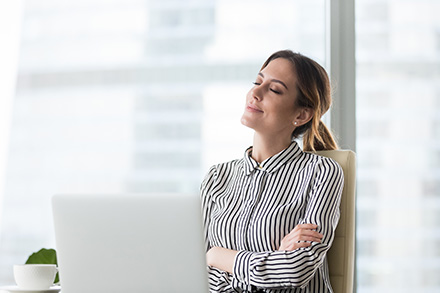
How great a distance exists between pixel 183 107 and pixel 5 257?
103cm

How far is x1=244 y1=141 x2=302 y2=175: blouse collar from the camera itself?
1841mm

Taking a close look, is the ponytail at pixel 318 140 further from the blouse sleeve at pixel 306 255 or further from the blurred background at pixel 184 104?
the blurred background at pixel 184 104

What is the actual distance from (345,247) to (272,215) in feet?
0.79

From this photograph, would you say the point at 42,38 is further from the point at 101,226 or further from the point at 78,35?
the point at 101,226

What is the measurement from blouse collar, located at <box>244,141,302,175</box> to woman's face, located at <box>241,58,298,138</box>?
9 centimetres

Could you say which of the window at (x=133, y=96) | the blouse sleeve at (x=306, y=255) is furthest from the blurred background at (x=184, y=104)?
the blouse sleeve at (x=306, y=255)

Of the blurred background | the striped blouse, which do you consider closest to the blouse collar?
the striped blouse

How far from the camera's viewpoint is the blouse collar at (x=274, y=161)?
1.84 m

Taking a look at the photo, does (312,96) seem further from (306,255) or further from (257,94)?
(306,255)

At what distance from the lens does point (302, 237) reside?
1.60m

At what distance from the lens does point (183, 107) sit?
2.45 m

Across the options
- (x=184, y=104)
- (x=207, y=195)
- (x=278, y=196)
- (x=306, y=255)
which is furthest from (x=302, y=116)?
(x=184, y=104)

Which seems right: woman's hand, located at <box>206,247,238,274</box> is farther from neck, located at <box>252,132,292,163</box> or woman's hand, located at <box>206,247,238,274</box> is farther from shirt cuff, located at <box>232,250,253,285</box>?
neck, located at <box>252,132,292,163</box>

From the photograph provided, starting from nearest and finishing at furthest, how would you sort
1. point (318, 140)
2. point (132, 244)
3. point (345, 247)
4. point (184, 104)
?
point (132, 244), point (345, 247), point (318, 140), point (184, 104)
